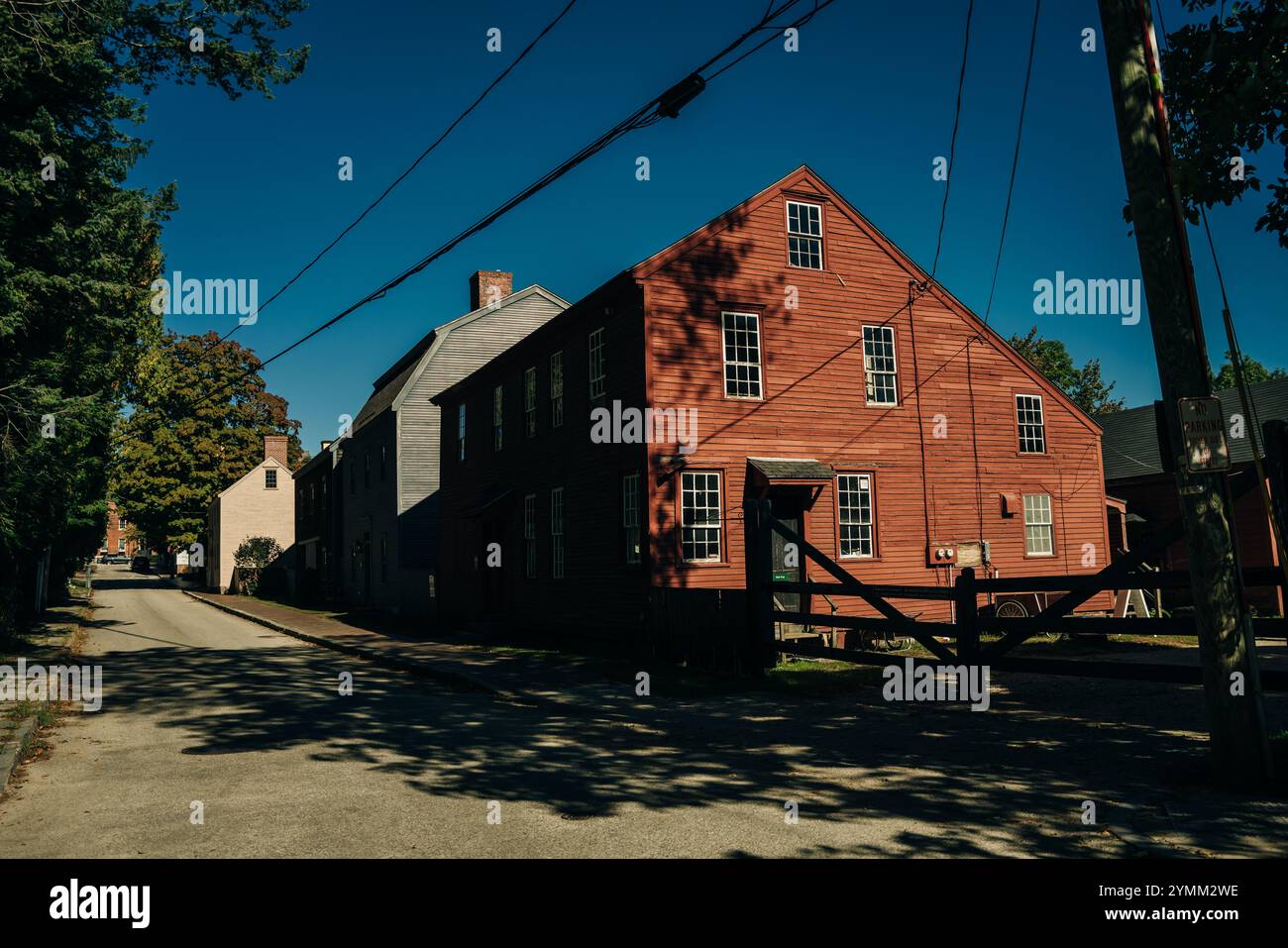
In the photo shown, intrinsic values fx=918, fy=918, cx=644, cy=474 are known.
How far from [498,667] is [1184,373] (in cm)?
1224

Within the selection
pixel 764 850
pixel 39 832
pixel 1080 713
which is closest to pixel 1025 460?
pixel 1080 713

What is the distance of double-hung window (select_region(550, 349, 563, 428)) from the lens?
22453mm

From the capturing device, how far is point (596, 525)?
66.5 ft

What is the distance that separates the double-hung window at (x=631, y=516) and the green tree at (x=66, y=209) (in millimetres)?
10354

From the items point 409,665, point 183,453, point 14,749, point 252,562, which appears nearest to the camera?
point 14,749

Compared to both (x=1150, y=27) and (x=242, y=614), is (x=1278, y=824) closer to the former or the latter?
(x=1150, y=27)

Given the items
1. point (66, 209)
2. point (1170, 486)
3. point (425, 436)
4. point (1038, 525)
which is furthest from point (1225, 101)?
point (425, 436)

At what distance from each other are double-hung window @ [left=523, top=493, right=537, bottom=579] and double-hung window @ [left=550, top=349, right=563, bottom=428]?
7.24 ft

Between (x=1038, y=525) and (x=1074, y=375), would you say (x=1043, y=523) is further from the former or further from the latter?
(x=1074, y=375)

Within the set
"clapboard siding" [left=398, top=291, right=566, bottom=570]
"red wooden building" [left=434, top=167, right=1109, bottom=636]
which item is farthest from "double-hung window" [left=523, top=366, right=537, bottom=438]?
"clapboard siding" [left=398, top=291, right=566, bottom=570]

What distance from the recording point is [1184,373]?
7.27m

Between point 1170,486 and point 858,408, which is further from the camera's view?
point 1170,486

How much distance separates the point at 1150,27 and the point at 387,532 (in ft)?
105

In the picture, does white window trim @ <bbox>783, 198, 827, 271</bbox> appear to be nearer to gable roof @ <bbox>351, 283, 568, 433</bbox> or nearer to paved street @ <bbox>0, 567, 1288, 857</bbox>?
paved street @ <bbox>0, 567, 1288, 857</bbox>
